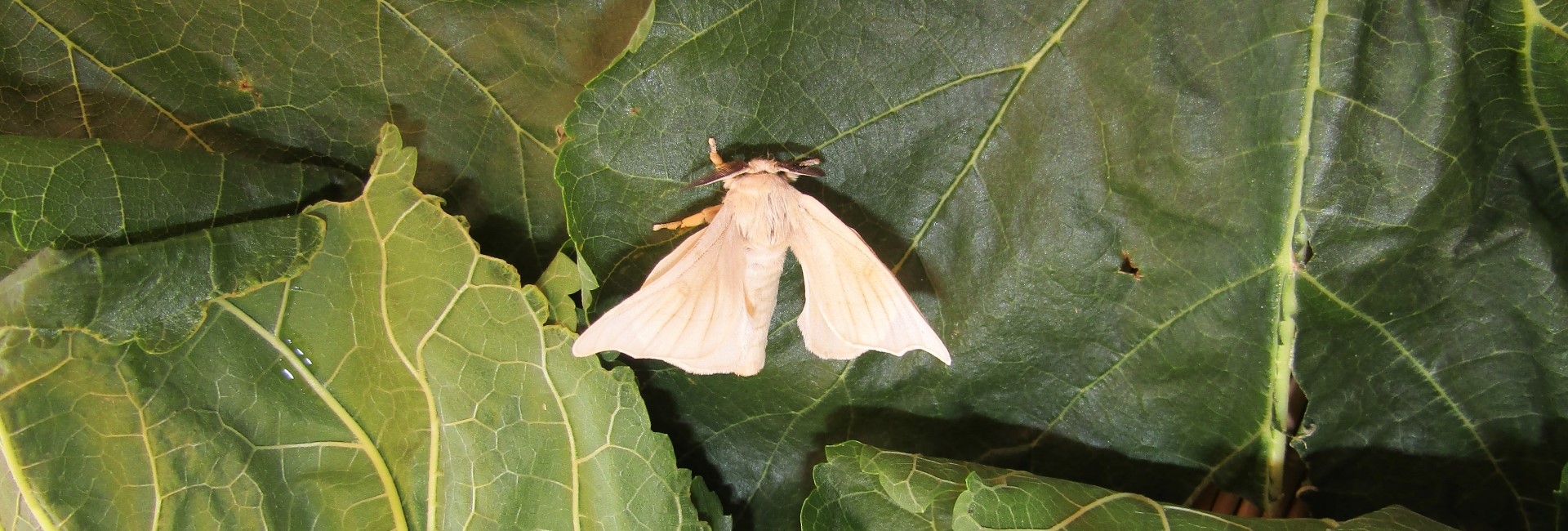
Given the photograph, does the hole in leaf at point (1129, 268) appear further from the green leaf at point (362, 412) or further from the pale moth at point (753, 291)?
the green leaf at point (362, 412)

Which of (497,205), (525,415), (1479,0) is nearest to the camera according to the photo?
(1479,0)

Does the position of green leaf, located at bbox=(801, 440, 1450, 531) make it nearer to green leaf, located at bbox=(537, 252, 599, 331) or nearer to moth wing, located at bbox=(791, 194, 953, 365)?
moth wing, located at bbox=(791, 194, 953, 365)

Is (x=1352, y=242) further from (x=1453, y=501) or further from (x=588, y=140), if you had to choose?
(x=588, y=140)

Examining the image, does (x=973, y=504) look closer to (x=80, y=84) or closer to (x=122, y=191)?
(x=122, y=191)

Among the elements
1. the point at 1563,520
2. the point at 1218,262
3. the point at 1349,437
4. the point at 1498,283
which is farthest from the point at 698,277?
the point at 1563,520

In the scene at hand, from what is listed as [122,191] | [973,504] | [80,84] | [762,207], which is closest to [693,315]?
[762,207]

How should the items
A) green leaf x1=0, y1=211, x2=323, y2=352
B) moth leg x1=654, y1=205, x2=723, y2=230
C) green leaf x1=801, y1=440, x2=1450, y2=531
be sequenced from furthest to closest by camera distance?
moth leg x1=654, y1=205, x2=723, y2=230, green leaf x1=801, y1=440, x2=1450, y2=531, green leaf x1=0, y1=211, x2=323, y2=352

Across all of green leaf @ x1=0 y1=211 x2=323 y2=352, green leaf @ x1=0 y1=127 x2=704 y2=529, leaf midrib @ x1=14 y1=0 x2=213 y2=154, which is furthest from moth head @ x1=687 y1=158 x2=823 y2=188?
leaf midrib @ x1=14 y1=0 x2=213 y2=154
